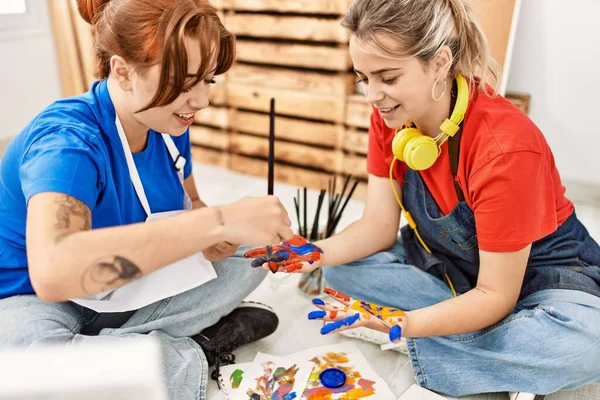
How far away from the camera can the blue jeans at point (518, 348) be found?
42.2 inches

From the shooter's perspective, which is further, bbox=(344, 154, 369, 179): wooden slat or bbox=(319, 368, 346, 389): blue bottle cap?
bbox=(344, 154, 369, 179): wooden slat

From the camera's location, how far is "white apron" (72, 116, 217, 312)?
3.69 feet

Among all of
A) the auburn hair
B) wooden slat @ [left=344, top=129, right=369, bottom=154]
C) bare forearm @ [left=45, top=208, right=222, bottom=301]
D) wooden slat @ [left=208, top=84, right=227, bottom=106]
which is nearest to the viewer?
bare forearm @ [left=45, top=208, right=222, bottom=301]

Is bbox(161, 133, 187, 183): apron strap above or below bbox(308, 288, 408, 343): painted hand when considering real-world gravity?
above

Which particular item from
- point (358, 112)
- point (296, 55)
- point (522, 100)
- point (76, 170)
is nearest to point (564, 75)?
point (522, 100)

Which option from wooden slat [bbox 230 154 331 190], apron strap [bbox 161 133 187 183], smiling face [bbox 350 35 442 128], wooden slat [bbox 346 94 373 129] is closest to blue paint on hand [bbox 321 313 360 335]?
Answer: smiling face [bbox 350 35 442 128]

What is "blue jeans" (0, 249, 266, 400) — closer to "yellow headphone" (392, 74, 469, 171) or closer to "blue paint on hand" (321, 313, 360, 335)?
"blue paint on hand" (321, 313, 360, 335)

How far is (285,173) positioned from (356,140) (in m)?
0.44

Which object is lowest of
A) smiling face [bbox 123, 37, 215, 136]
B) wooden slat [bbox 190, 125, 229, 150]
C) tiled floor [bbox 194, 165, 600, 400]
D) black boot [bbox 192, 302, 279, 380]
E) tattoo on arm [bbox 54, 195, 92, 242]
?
tiled floor [bbox 194, 165, 600, 400]

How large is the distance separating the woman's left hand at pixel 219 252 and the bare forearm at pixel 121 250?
404 millimetres

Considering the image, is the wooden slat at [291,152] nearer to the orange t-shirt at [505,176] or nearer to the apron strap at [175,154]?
the apron strap at [175,154]

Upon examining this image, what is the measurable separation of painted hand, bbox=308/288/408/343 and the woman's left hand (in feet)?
1.08

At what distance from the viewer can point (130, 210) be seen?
116cm

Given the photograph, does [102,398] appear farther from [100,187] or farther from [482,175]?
[482,175]
